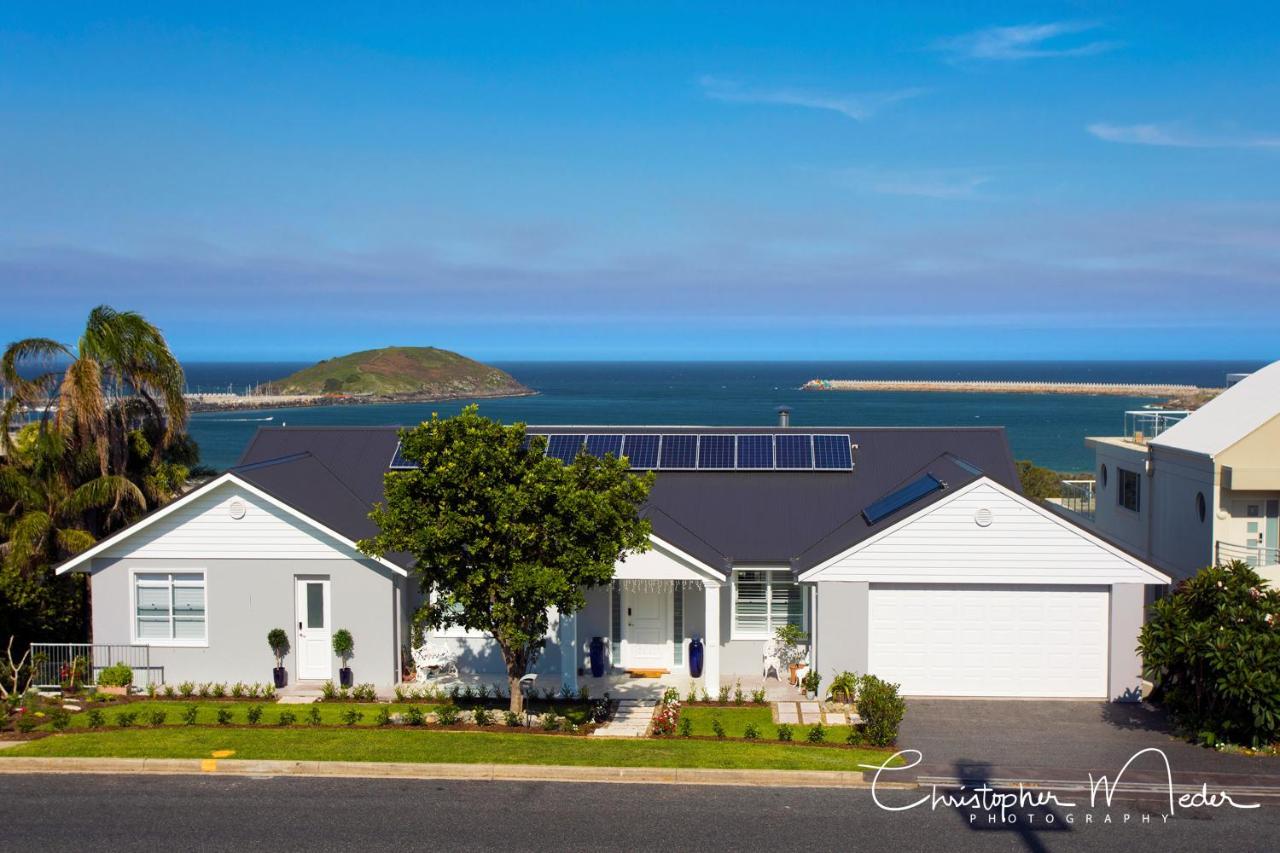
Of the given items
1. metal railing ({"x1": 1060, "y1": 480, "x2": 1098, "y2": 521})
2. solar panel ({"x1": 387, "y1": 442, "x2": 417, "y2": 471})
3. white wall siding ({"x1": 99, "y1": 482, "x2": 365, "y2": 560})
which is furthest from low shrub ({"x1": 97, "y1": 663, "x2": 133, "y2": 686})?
metal railing ({"x1": 1060, "y1": 480, "x2": 1098, "y2": 521})

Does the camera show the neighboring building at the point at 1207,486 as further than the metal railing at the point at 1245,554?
No

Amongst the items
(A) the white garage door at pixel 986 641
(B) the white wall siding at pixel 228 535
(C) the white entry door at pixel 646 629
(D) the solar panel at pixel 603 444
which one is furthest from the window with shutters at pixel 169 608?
(A) the white garage door at pixel 986 641

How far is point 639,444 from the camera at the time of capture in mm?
25594

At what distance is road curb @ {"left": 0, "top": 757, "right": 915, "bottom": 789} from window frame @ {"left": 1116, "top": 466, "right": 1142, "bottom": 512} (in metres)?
14.4

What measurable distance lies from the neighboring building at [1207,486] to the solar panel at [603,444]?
9.82 metres

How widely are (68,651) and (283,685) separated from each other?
4439 mm

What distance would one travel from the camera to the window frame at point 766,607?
70.5ft

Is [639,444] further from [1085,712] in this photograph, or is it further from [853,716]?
[1085,712]

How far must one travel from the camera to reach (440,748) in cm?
1589

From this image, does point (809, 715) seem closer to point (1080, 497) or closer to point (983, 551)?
point (983, 551)

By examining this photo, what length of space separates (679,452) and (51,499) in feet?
43.0

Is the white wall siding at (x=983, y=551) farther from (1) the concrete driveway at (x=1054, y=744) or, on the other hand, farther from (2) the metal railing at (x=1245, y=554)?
(2) the metal railing at (x=1245, y=554)

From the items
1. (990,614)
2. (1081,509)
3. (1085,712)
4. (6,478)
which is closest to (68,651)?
(6,478)

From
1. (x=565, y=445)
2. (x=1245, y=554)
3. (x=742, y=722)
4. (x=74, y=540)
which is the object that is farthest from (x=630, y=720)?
(x=1245, y=554)
